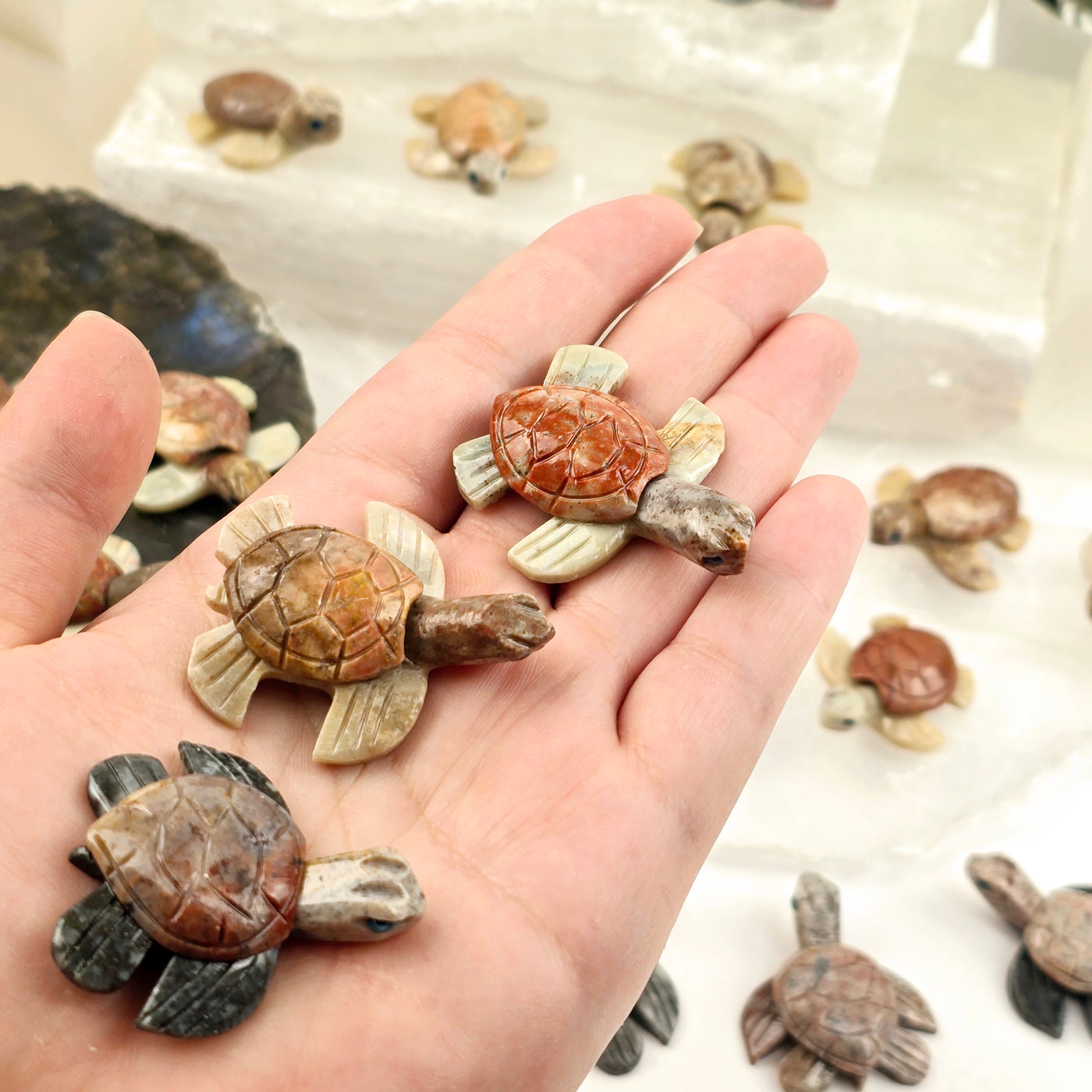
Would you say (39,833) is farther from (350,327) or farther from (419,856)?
(350,327)

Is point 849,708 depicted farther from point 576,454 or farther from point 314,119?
point 314,119

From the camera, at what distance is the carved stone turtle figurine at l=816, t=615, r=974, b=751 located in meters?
2.17

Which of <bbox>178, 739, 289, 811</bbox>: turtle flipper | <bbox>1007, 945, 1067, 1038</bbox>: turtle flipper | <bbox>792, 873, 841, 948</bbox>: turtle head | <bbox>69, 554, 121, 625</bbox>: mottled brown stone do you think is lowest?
<bbox>1007, 945, 1067, 1038</bbox>: turtle flipper

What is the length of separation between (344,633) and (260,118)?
1919 mm

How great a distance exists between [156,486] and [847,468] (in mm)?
1628

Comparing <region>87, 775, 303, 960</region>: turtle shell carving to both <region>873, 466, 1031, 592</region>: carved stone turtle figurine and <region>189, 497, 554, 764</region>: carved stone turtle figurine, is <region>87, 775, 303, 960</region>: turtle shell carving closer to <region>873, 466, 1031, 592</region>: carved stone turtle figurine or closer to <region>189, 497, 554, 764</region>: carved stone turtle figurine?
<region>189, 497, 554, 764</region>: carved stone turtle figurine

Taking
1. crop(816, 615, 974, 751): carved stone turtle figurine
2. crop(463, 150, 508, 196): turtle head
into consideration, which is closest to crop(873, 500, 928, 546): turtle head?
crop(816, 615, 974, 751): carved stone turtle figurine

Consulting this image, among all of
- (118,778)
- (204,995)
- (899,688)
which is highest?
(118,778)

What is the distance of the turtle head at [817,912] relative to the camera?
6.13ft

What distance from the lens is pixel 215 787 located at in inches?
44.7

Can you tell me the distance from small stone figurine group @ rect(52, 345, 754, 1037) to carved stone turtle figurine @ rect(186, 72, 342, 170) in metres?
1.44

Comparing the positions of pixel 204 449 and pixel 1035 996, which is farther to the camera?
pixel 204 449

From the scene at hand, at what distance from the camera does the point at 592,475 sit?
151cm

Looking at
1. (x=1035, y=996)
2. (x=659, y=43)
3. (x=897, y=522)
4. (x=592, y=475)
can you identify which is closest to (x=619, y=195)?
(x=659, y=43)
